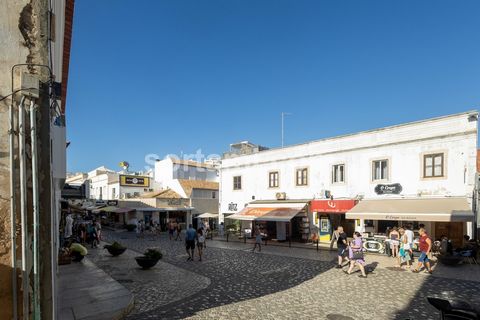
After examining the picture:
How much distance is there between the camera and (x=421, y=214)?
1485 centimetres

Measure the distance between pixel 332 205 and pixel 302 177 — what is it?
3.22 meters

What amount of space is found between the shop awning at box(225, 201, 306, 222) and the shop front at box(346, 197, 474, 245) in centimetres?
401

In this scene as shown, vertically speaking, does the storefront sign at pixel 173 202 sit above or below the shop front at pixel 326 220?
below

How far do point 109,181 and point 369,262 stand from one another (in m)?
43.1

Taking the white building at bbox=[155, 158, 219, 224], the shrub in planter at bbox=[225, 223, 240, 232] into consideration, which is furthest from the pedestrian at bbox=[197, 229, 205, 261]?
the white building at bbox=[155, 158, 219, 224]

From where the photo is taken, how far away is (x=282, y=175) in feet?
77.6

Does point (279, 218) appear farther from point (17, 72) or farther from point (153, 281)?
point (17, 72)

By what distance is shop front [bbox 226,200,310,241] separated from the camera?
68.9ft

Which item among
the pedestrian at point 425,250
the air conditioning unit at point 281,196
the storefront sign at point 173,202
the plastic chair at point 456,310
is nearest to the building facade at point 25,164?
the plastic chair at point 456,310

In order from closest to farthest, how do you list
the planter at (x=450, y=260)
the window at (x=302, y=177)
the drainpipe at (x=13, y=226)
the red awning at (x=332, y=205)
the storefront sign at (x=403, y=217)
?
1. the drainpipe at (x=13, y=226)
2. the planter at (x=450, y=260)
3. the storefront sign at (x=403, y=217)
4. the red awning at (x=332, y=205)
5. the window at (x=302, y=177)

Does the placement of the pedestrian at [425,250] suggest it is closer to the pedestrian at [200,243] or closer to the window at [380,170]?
the window at [380,170]

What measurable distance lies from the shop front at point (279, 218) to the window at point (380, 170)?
475 cm

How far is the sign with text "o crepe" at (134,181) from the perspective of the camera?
45.2 metres

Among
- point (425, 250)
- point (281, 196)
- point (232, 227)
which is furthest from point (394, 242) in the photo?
point (232, 227)
